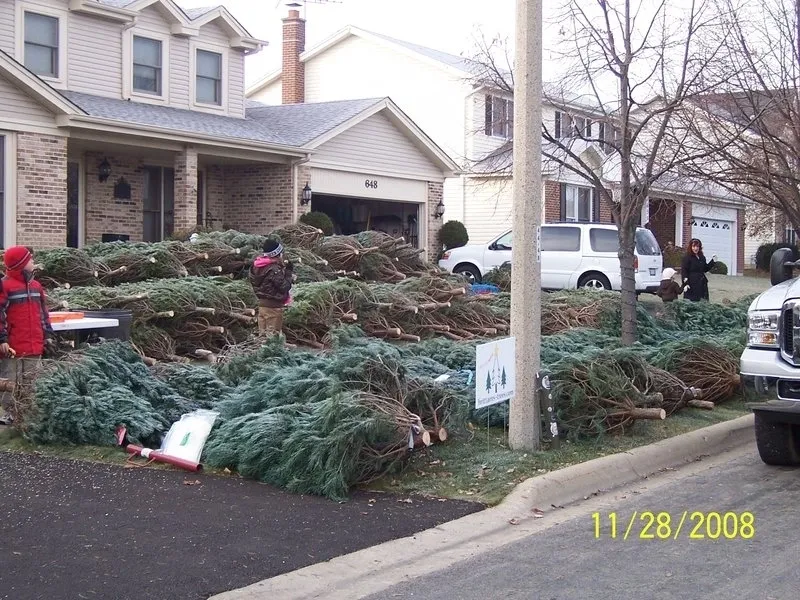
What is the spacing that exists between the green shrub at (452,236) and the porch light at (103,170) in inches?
360

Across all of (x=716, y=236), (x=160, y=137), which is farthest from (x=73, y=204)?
(x=716, y=236)

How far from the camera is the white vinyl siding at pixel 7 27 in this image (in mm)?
19188

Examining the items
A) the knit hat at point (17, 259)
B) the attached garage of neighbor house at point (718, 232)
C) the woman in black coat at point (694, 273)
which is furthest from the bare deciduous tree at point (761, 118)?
the attached garage of neighbor house at point (718, 232)

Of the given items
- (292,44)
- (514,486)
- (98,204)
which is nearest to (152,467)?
(514,486)

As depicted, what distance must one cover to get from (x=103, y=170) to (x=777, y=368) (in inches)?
658

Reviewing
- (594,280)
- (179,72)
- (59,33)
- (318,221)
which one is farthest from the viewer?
(179,72)

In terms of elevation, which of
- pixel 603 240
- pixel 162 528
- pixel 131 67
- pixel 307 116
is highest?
pixel 131 67

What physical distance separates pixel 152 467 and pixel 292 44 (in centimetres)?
2904

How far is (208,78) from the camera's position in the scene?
23438 mm

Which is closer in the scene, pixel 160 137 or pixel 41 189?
pixel 41 189

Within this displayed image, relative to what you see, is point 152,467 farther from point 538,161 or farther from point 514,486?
point 538,161

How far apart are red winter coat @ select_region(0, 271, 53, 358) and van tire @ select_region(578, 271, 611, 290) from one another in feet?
49.4

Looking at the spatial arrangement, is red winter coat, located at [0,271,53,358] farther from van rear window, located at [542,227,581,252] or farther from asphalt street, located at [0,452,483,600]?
van rear window, located at [542,227,581,252]
